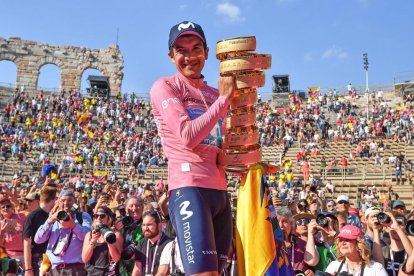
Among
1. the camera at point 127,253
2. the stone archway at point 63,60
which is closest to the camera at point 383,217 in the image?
the camera at point 127,253

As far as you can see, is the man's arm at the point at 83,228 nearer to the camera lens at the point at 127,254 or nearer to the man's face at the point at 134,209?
the camera lens at the point at 127,254

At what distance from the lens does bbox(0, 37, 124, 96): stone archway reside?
4453 cm

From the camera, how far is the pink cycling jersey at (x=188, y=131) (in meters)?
2.86

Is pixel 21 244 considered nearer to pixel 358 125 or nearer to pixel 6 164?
pixel 6 164

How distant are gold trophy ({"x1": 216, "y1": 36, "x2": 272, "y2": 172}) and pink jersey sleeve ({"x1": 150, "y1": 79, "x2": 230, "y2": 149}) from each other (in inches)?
9.1

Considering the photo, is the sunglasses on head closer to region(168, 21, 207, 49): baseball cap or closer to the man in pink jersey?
the man in pink jersey

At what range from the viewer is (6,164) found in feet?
89.9

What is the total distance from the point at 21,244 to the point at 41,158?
22.2 m

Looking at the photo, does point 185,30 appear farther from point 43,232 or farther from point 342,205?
point 342,205

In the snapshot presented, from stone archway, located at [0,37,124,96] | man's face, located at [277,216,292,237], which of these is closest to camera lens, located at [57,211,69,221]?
man's face, located at [277,216,292,237]

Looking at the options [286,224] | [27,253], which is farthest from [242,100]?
[27,253]

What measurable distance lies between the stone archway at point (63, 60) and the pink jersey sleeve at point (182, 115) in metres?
42.4

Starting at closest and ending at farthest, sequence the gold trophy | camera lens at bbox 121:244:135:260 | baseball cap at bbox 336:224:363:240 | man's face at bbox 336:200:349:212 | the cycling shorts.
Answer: the cycling shorts
the gold trophy
baseball cap at bbox 336:224:363:240
camera lens at bbox 121:244:135:260
man's face at bbox 336:200:349:212

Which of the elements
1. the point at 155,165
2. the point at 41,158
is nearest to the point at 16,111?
the point at 41,158
